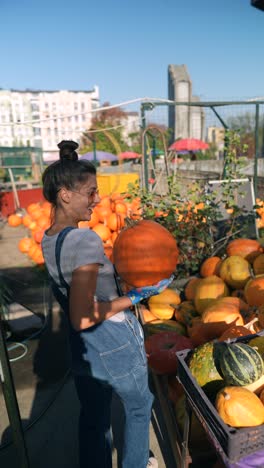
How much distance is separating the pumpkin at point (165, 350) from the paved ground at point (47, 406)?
1.34 feet

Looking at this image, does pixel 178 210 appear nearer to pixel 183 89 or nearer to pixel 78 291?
pixel 78 291

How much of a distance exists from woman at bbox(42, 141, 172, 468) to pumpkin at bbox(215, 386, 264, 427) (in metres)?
0.48

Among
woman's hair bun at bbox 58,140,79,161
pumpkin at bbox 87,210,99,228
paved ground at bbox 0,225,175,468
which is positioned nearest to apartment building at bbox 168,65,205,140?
pumpkin at bbox 87,210,99,228

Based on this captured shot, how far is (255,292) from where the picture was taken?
2594 mm

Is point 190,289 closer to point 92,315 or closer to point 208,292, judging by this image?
point 208,292

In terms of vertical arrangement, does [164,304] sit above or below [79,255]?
below

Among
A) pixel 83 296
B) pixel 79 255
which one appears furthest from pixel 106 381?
pixel 79 255

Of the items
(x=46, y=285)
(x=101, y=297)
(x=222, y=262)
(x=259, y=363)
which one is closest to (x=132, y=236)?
(x=101, y=297)

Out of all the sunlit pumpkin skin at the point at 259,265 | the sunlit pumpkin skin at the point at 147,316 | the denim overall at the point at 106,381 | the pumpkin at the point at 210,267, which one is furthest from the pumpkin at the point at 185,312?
the denim overall at the point at 106,381

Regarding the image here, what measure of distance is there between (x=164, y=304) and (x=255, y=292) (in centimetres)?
97

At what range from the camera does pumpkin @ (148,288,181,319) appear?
318 centimetres

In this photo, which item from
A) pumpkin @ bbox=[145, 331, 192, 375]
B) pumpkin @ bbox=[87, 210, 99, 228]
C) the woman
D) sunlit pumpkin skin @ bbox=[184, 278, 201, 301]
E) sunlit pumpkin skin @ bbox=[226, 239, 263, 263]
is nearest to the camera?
the woman

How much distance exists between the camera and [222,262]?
3490mm

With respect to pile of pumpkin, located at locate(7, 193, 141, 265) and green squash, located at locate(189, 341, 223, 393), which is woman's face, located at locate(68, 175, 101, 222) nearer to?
green squash, located at locate(189, 341, 223, 393)
